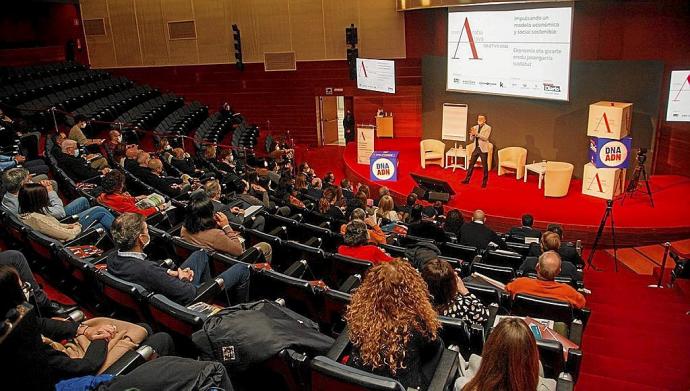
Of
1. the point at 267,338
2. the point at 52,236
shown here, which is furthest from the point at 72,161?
the point at 267,338

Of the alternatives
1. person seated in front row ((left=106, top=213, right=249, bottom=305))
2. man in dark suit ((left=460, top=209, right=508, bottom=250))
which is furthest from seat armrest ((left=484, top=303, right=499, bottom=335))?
man in dark suit ((left=460, top=209, right=508, bottom=250))

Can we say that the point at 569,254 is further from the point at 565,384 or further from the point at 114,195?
the point at 114,195

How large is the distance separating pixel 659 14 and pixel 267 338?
7840 mm

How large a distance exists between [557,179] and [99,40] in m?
13.1

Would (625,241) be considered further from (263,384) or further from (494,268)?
(263,384)

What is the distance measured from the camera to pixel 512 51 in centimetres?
897

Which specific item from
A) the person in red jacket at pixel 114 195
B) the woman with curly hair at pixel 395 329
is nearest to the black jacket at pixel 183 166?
the person in red jacket at pixel 114 195

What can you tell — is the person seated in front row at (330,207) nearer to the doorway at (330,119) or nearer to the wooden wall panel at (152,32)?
the doorway at (330,119)

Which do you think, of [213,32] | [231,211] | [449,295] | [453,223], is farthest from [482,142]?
[213,32]

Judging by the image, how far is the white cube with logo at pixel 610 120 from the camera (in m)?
7.50

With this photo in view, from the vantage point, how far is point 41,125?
384 inches

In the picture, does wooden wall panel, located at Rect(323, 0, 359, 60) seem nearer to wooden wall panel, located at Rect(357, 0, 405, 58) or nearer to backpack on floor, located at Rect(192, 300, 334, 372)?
wooden wall panel, located at Rect(357, 0, 405, 58)

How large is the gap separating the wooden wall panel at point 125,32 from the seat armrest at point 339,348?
14.3 m

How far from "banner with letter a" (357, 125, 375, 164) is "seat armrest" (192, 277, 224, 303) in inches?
300
